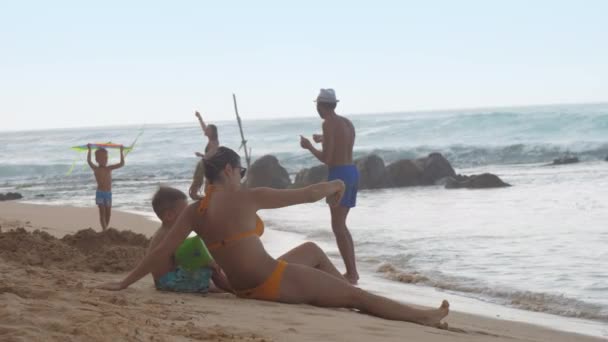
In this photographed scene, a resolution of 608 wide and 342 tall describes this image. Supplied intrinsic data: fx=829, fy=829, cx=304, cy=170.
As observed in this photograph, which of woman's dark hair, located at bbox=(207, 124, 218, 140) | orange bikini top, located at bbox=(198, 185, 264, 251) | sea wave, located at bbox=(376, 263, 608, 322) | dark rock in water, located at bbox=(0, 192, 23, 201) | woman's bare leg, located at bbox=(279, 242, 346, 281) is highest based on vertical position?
woman's dark hair, located at bbox=(207, 124, 218, 140)

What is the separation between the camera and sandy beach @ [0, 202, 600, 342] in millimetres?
3561

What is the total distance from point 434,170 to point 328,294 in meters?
15.8

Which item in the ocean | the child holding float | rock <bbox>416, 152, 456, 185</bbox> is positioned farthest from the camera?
rock <bbox>416, 152, 456, 185</bbox>

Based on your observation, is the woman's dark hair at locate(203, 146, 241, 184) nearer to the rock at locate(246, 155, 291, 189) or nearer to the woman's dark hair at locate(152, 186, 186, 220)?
the woman's dark hair at locate(152, 186, 186, 220)

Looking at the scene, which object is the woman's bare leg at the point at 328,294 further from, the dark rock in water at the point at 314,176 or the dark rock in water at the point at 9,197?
the dark rock in water at the point at 9,197

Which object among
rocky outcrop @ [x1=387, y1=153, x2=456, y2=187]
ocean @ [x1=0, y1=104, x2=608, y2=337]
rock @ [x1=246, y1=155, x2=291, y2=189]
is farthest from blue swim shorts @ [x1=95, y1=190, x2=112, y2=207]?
rocky outcrop @ [x1=387, y1=153, x2=456, y2=187]

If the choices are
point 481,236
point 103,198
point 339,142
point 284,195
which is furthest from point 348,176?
point 103,198

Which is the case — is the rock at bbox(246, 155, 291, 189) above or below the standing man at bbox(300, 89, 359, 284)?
below

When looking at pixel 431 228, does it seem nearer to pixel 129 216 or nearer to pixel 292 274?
pixel 129 216

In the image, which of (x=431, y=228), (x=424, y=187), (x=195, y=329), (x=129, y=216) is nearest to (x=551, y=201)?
(x=431, y=228)

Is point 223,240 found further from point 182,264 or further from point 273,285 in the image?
point 182,264

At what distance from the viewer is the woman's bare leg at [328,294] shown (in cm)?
484

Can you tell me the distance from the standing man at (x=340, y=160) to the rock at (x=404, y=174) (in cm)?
1220

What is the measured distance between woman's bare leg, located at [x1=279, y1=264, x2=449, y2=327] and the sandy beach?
0.24ft
